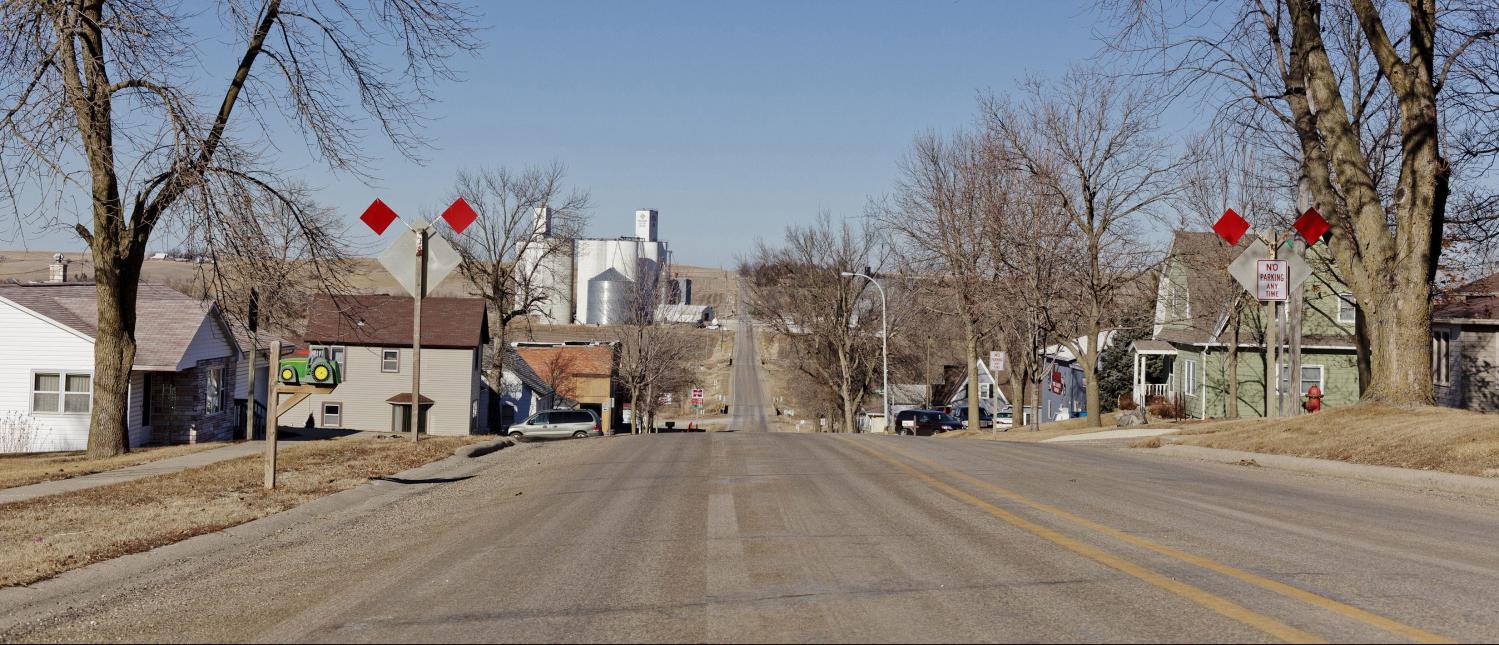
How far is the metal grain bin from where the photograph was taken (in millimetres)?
131375

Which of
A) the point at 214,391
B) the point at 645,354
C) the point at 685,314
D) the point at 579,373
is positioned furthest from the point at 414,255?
the point at 685,314

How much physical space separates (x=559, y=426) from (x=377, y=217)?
21.9 m

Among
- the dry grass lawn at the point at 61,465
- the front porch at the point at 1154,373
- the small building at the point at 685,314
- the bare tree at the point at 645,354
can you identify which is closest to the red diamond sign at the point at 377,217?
the dry grass lawn at the point at 61,465

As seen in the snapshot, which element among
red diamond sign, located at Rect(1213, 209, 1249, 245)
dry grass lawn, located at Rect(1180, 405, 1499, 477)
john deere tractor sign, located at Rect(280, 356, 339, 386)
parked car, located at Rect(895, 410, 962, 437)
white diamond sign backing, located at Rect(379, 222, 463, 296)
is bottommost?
parked car, located at Rect(895, 410, 962, 437)

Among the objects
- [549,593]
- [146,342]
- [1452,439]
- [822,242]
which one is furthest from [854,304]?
[549,593]

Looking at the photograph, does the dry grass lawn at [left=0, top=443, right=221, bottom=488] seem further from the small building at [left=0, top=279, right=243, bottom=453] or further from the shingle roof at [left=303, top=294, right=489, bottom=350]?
the shingle roof at [left=303, top=294, right=489, bottom=350]

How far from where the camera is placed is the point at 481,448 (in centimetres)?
2259

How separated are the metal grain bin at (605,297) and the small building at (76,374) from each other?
303ft

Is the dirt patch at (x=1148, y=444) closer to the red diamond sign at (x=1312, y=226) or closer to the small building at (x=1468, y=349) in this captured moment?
the red diamond sign at (x=1312, y=226)

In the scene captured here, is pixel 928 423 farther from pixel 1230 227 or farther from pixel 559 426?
pixel 1230 227

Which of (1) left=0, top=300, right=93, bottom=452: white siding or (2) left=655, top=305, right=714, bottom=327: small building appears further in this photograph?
(2) left=655, top=305, right=714, bottom=327: small building

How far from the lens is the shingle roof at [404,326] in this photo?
175 ft

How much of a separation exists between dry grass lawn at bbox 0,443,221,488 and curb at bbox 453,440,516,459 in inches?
210

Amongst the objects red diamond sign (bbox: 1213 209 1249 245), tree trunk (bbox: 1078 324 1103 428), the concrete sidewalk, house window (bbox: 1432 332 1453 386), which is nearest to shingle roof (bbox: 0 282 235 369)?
the concrete sidewalk
